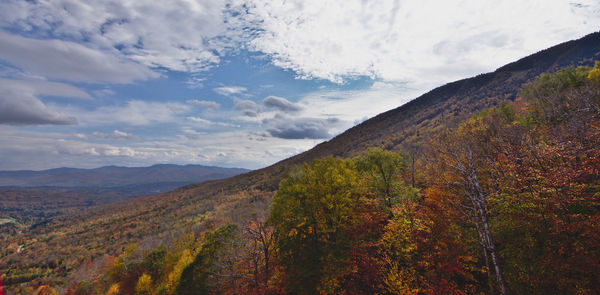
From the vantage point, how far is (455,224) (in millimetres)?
23094

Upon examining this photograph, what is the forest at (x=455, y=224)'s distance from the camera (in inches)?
621

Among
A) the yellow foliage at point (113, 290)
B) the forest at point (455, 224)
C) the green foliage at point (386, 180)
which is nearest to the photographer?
the forest at point (455, 224)

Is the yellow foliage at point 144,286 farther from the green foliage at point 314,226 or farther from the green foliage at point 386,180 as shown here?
the green foliage at point 386,180

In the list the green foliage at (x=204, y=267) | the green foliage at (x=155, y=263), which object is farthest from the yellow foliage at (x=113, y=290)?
the green foliage at (x=204, y=267)

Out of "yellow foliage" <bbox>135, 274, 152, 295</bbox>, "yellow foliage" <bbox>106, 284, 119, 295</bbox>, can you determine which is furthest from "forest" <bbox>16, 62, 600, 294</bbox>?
"yellow foliage" <bbox>106, 284, 119, 295</bbox>

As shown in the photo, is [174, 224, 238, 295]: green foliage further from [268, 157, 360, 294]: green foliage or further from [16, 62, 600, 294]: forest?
[268, 157, 360, 294]: green foliage

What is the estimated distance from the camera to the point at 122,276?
6178 cm

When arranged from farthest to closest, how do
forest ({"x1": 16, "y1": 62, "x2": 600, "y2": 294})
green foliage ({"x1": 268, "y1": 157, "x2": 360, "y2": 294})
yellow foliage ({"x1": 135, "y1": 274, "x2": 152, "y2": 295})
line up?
yellow foliage ({"x1": 135, "y1": 274, "x2": 152, "y2": 295}), green foliage ({"x1": 268, "y1": 157, "x2": 360, "y2": 294}), forest ({"x1": 16, "y1": 62, "x2": 600, "y2": 294})

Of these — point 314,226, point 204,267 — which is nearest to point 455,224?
point 314,226

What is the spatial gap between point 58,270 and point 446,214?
540 ft

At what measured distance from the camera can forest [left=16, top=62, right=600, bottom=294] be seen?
15.8 metres

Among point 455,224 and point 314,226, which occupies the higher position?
point 455,224

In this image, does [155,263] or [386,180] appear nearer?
[386,180]

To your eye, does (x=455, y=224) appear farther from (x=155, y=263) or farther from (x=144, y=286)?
(x=155, y=263)
